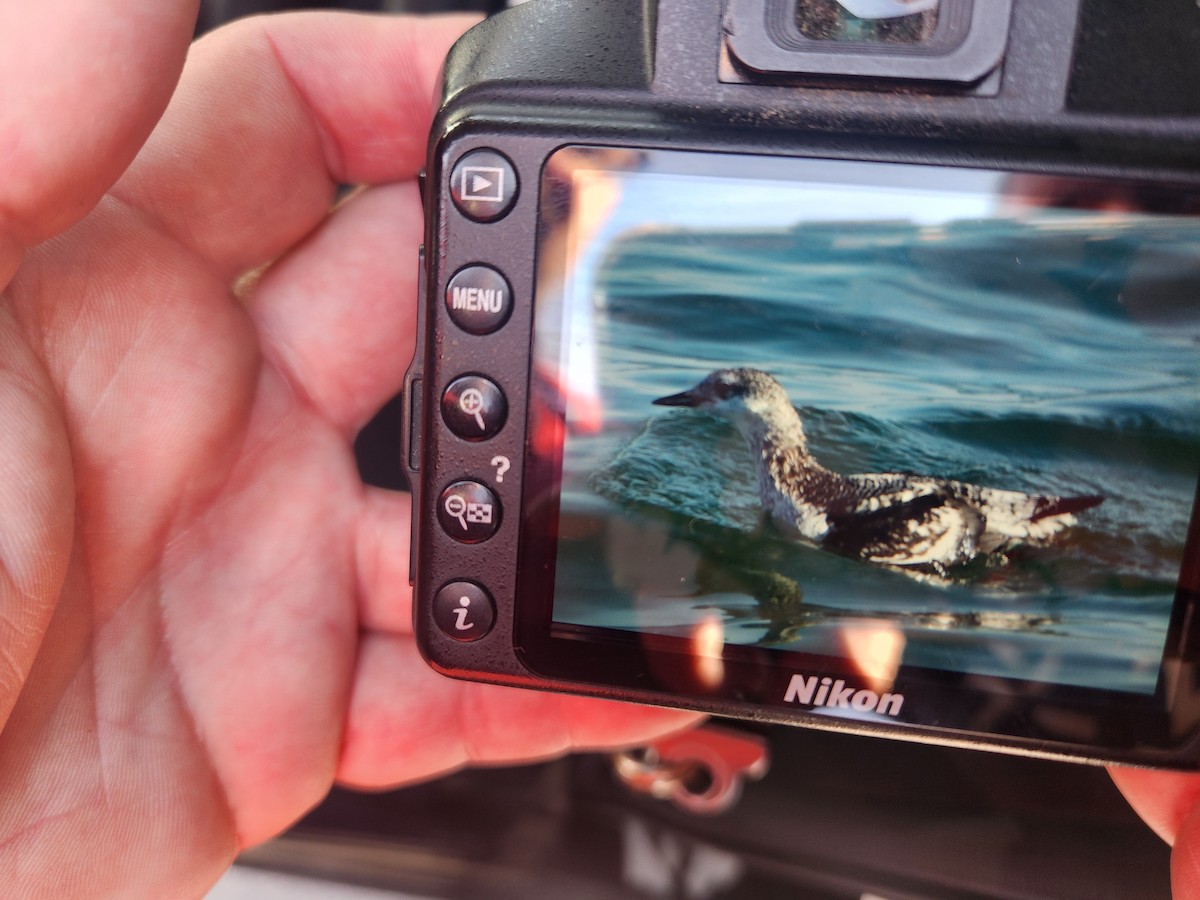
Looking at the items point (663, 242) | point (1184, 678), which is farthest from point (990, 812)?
point (663, 242)

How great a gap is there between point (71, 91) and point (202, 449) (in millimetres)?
194

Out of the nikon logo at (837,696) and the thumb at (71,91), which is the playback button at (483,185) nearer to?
the thumb at (71,91)

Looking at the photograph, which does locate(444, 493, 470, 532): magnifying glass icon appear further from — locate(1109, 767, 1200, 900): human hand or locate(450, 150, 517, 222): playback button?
locate(1109, 767, 1200, 900): human hand

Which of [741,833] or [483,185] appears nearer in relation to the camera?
[483,185]

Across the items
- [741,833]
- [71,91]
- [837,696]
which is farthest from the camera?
[741,833]

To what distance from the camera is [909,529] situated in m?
0.45

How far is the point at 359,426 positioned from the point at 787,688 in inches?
12.6

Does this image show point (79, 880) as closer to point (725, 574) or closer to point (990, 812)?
point (725, 574)

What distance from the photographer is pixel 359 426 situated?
1.95 ft

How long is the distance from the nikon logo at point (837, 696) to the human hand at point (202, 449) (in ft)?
0.44

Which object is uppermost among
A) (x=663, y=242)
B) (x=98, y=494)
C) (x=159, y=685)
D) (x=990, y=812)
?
(x=663, y=242)

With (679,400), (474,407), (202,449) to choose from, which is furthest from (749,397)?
(202,449)

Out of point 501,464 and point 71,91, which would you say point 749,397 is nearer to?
point 501,464

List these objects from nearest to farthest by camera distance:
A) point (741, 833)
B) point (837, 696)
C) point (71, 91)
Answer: point (71, 91), point (837, 696), point (741, 833)
